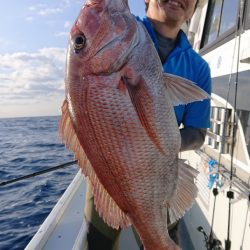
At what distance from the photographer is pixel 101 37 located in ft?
5.01

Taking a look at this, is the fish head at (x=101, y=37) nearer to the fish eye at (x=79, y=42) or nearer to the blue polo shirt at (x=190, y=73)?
the fish eye at (x=79, y=42)

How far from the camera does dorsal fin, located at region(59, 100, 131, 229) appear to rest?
1.60 metres

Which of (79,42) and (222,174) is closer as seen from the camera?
(79,42)

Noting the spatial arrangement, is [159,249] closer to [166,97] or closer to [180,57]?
[166,97]

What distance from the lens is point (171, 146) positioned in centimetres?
158

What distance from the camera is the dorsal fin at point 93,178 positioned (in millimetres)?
1596

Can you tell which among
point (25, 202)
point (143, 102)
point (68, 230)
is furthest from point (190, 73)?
point (25, 202)

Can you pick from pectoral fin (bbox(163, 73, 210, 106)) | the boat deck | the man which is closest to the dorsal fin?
pectoral fin (bbox(163, 73, 210, 106))

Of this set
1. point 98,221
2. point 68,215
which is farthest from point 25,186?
point 98,221

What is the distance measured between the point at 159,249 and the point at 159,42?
55.4 inches

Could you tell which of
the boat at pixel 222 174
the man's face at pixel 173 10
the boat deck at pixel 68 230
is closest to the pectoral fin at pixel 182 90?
the man's face at pixel 173 10

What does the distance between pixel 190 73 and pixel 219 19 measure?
2.93 metres

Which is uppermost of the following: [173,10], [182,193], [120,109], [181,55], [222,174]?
[173,10]

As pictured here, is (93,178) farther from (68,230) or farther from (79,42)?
(68,230)
